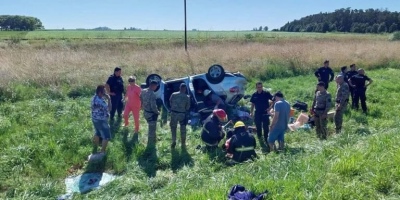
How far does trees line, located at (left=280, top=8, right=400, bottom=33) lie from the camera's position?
2653 inches

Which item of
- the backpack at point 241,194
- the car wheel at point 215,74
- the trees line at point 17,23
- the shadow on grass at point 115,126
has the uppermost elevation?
the trees line at point 17,23

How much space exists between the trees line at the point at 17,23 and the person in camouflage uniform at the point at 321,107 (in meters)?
74.8

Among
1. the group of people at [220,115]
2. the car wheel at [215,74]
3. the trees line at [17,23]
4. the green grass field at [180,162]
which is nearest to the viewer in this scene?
the green grass field at [180,162]

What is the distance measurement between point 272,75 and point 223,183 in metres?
13.2

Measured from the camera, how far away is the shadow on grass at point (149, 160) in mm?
6850

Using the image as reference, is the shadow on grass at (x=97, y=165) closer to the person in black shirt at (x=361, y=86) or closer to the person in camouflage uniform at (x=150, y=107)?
the person in camouflage uniform at (x=150, y=107)

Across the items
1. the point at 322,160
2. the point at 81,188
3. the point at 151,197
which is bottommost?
the point at 81,188

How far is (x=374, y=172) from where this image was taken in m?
4.53

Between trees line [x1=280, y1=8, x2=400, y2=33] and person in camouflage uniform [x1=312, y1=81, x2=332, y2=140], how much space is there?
214 ft

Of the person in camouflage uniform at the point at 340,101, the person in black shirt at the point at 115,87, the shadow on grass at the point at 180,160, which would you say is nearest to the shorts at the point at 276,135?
the shadow on grass at the point at 180,160

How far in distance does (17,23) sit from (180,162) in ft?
260

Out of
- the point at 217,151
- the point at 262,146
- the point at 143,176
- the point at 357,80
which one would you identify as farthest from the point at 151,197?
the point at 357,80

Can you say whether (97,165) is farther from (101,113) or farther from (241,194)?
(241,194)

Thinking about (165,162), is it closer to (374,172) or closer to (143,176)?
(143,176)
